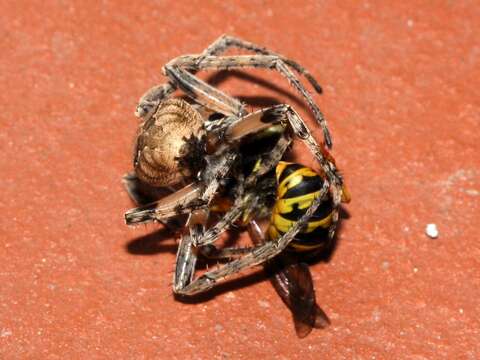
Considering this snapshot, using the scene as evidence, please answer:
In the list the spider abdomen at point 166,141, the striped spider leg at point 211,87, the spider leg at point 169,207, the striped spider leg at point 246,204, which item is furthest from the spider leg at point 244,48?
the spider leg at point 169,207

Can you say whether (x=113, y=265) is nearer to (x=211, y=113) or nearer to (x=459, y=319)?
(x=211, y=113)

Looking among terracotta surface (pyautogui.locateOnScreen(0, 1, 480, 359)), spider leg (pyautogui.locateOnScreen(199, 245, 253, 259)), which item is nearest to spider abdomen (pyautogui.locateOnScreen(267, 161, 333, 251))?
spider leg (pyautogui.locateOnScreen(199, 245, 253, 259))

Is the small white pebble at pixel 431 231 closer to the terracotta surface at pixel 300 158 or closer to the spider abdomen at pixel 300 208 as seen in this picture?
the terracotta surface at pixel 300 158

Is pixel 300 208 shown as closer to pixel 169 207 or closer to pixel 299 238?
pixel 299 238

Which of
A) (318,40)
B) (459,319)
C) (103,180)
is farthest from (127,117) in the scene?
(459,319)

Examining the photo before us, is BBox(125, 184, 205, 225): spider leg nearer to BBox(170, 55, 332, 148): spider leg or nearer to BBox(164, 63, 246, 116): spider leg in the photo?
BBox(164, 63, 246, 116): spider leg

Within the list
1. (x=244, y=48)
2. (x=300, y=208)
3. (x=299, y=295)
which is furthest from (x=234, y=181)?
(x=244, y=48)
